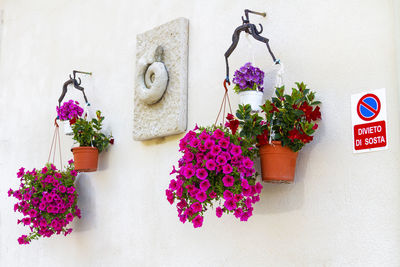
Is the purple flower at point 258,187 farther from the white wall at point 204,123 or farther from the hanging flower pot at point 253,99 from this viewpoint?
the hanging flower pot at point 253,99

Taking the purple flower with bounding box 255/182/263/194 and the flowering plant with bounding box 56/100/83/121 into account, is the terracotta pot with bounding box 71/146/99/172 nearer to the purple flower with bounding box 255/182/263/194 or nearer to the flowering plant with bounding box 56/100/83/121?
the flowering plant with bounding box 56/100/83/121

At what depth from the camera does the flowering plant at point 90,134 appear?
10.8ft

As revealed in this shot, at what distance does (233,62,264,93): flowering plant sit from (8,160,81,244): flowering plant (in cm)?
139

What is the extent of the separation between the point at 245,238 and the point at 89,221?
1.23 m

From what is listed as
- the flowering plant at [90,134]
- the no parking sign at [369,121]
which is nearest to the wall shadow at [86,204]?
the flowering plant at [90,134]

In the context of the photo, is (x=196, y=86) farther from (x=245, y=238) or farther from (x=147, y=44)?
(x=245, y=238)

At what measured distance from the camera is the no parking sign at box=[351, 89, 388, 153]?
217 centimetres

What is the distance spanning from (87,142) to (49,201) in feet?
1.30

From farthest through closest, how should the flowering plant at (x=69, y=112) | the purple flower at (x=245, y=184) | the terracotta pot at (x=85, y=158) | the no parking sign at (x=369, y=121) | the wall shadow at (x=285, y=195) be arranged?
the flowering plant at (x=69, y=112), the terracotta pot at (x=85, y=158), the wall shadow at (x=285, y=195), the purple flower at (x=245, y=184), the no parking sign at (x=369, y=121)

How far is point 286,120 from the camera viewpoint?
7.44 ft

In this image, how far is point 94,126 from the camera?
3.32m

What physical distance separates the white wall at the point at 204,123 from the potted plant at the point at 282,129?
0.12 meters

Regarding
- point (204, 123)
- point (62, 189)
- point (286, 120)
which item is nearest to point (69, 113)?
point (62, 189)

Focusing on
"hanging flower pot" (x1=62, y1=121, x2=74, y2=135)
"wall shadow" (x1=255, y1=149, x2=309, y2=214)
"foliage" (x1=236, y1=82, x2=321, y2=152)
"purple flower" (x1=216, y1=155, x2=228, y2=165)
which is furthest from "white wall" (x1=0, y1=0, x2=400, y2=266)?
"purple flower" (x1=216, y1=155, x2=228, y2=165)
